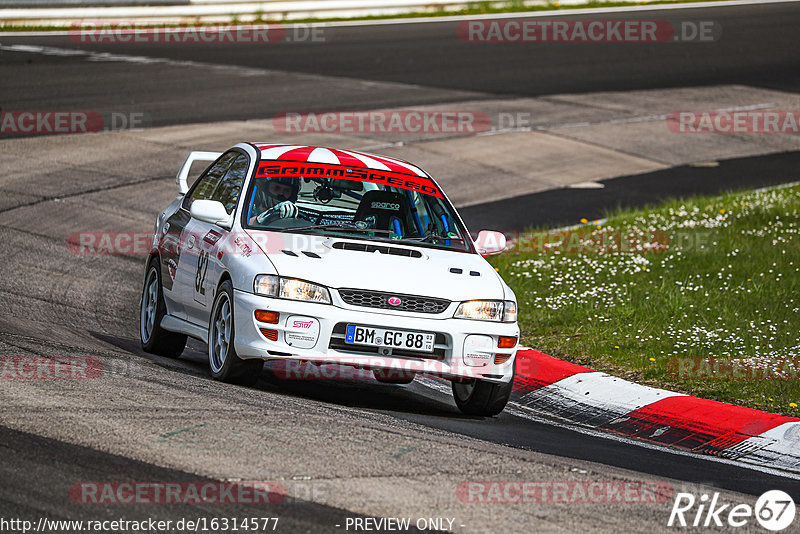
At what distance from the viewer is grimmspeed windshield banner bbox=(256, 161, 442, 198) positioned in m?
8.82

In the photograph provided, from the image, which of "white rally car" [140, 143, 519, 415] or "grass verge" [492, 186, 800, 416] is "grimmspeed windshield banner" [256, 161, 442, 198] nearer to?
"white rally car" [140, 143, 519, 415]

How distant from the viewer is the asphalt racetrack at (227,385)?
5594 millimetres

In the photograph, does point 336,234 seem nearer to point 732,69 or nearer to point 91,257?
point 91,257

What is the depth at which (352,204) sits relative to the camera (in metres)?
8.98

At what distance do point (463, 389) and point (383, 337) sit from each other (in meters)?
1.09

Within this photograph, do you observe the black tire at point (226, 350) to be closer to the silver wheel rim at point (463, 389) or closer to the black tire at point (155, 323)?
the black tire at point (155, 323)

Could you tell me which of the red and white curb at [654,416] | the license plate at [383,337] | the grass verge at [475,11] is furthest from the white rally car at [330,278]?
the grass verge at [475,11]

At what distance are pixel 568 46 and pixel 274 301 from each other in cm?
2324

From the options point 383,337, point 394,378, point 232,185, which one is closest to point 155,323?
point 232,185

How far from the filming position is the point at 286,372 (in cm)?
885

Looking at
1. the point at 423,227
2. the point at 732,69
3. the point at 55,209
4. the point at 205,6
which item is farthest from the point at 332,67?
the point at 423,227

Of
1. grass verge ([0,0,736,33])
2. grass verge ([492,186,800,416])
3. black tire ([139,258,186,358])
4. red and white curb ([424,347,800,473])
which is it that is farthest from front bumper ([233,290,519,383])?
grass verge ([0,0,736,33])

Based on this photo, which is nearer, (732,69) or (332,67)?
(332,67)

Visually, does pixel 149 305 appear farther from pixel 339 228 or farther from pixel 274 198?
pixel 339 228
